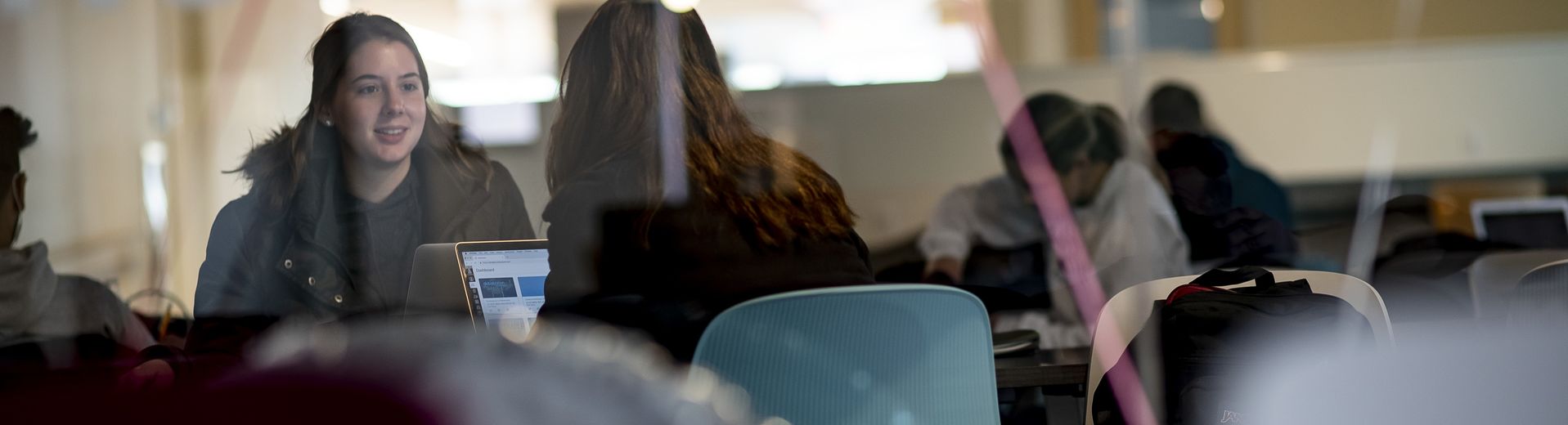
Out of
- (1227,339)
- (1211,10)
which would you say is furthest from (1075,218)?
(1211,10)

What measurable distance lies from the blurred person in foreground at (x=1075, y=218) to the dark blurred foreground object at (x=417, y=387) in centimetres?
253

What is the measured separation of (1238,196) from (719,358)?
2106mm

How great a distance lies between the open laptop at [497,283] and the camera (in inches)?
Answer: 67.6

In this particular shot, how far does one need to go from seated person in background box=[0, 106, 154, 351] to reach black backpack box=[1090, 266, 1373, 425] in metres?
1.91

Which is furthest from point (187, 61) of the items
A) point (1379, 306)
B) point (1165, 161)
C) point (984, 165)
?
point (1379, 306)

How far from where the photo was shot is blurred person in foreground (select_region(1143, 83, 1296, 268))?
3.00m

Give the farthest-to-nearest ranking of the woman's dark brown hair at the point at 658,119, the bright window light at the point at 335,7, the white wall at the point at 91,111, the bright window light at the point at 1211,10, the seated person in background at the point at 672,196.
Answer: the bright window light at the point at 1211,10, the white wall at the point at 91,111, the bright window light at the point at 335,7, the woman's dark brown hair at the point at 658,119, the seated person in background at the point at 672,196

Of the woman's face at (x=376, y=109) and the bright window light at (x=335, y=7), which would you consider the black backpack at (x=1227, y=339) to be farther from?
the bright window light at (x=335, y=7)

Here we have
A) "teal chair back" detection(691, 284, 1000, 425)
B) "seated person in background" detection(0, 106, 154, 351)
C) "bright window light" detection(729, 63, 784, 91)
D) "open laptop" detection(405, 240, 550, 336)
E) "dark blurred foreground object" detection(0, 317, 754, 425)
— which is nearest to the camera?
"dark blurred foreground object" detection(0, 317, 754, 425)

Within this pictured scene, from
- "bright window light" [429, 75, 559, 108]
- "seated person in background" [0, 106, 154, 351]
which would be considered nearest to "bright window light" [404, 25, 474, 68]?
"bright window light" [429, 75, 559, 108]

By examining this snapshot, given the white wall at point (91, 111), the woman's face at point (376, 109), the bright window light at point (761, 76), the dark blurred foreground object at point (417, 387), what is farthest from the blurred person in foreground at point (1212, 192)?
the dark blurred foreground object at point (417, 387)

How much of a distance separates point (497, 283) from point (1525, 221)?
3025 millimetres

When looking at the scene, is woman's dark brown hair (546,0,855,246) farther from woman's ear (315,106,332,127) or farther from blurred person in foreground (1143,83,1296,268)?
blurred person in foreground (1143,83,1296,268)

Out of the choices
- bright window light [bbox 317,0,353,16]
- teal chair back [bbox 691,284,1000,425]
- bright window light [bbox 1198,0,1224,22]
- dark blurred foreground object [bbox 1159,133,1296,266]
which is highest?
bright window light [bbox 317,0,353,16]
